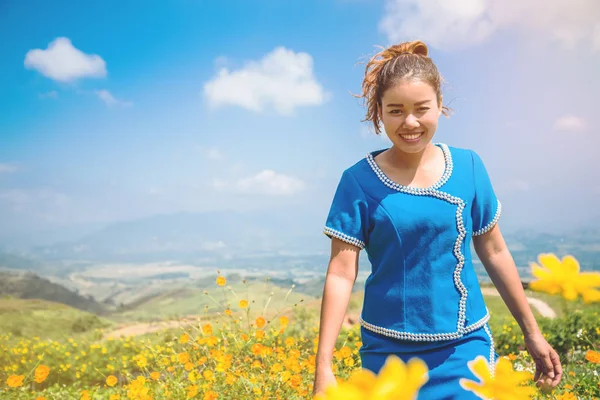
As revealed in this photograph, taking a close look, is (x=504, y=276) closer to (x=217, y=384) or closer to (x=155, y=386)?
(x=217, y=384)

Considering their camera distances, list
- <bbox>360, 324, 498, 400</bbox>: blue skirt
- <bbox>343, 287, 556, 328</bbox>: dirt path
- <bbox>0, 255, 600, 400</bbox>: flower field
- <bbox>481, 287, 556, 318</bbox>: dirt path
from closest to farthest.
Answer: <bbox>0, 255, 600, 400</bbox>: flower field < <bbox>360, 324, 498, 400</bbox>: blue skirt < <bbox>343, 287, 556, 328</bbox>: dirt path < <bbox>481, 287, 556, 318</bbox>: dirt path

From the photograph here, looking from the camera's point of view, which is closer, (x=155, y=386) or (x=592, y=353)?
(x=592, y=353)

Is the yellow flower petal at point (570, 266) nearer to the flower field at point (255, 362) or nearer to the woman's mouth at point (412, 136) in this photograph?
the flower field at point (255, 362)

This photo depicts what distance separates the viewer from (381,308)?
5.54 ft

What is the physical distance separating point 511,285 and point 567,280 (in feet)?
3.50

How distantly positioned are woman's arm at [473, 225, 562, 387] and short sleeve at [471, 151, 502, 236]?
40mm

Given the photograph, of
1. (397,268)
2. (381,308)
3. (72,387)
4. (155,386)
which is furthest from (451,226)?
(72,387)

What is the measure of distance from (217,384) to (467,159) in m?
2.07

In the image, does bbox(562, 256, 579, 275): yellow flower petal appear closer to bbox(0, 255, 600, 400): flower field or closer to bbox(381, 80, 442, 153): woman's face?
bbox(0, 255, 600, 400): flower field

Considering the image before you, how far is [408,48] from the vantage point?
6.10ft

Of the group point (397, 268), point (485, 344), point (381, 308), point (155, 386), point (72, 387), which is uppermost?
point (397, 268)

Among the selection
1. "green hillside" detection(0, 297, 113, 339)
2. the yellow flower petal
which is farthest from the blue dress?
"green hillside" detection(0, 297, 113, 339)

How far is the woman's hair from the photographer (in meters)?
1.68

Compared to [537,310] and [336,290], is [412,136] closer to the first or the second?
[336,290]
